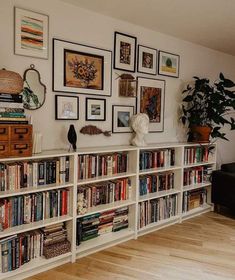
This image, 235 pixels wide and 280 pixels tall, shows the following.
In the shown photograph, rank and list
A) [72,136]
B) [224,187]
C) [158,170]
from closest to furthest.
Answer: [72,136] → [158,170] → [224,187]

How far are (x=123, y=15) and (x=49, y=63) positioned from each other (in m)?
0.99

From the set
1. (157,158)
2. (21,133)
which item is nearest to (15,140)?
(21,133)

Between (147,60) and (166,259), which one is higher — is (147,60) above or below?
above

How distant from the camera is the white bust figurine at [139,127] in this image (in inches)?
124

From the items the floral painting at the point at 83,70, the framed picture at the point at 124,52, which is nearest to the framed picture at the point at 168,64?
the framed picture at the point at 124,52

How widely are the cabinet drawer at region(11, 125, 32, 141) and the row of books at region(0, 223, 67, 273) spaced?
31.5 inches

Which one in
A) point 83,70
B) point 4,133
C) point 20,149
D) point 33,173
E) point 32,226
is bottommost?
point 32,226

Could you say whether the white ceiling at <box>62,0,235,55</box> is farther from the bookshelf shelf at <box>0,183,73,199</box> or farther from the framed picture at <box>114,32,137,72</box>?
the bookshelf shelf at <box>0,183,73,199</box>

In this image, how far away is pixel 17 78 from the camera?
2188 mm

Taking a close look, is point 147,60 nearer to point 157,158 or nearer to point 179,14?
point 179,14

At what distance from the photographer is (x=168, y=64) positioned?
3658 mm

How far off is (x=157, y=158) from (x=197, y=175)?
84 cm

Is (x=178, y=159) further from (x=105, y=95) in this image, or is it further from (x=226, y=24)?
(x=226, y=24)

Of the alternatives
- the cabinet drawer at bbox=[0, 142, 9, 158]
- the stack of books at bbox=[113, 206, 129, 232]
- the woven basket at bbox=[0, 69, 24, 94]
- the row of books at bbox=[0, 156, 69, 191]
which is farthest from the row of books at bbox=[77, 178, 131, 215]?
the woven basket at bbox=[0, 69, 24, 94]
